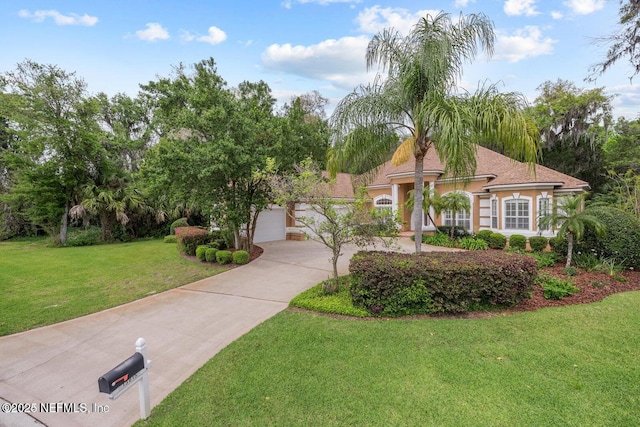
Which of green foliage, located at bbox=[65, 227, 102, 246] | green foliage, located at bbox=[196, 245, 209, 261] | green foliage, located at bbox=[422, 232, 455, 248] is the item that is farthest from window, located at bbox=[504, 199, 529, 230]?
green foliage, located at bbox=[65, 227, 102, 246]

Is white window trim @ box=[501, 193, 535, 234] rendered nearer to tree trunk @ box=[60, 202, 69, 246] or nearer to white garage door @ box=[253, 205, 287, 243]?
white garage door @ box=[253, 205, 287, 243]

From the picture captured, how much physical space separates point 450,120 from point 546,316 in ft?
14.1

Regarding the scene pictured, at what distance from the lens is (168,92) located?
10.8 meters

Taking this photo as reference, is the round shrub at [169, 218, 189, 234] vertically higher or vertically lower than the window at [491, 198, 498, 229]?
lower

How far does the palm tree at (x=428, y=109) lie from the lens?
5953 millimetres

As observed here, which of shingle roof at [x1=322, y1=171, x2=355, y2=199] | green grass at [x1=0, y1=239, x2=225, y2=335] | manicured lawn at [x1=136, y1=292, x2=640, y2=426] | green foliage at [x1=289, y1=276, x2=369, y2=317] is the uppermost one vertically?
shingle roof at [x1=322, y1=171, x2=355, y2=199]

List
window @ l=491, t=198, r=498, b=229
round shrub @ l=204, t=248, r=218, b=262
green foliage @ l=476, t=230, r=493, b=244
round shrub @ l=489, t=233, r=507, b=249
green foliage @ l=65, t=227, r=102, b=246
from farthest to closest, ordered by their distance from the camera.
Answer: green foliage @ l=65, t=227, r=102, b=246, window @ l=491, t=198, r=498, b=229, green foliage @ l=476, t=230, r=493, b=244, round shrub @ l=489, t=233, r=507, b=249, round shrub @ l=204, t=248, r=218, b=262

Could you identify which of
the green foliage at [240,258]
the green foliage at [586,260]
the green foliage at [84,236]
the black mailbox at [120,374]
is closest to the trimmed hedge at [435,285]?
the black mailbox at [120,374]

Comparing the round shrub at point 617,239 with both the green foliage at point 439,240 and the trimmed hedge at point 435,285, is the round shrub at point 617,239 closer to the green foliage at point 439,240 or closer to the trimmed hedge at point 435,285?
the trimmed hedge at point 435,285

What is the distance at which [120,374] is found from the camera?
260 cm

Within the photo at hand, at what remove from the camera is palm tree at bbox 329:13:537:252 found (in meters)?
5.95

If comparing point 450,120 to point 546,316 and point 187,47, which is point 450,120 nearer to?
point 546,316

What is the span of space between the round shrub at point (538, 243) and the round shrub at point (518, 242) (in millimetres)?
277

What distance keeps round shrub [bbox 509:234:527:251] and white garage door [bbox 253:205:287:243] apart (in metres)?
12.1
